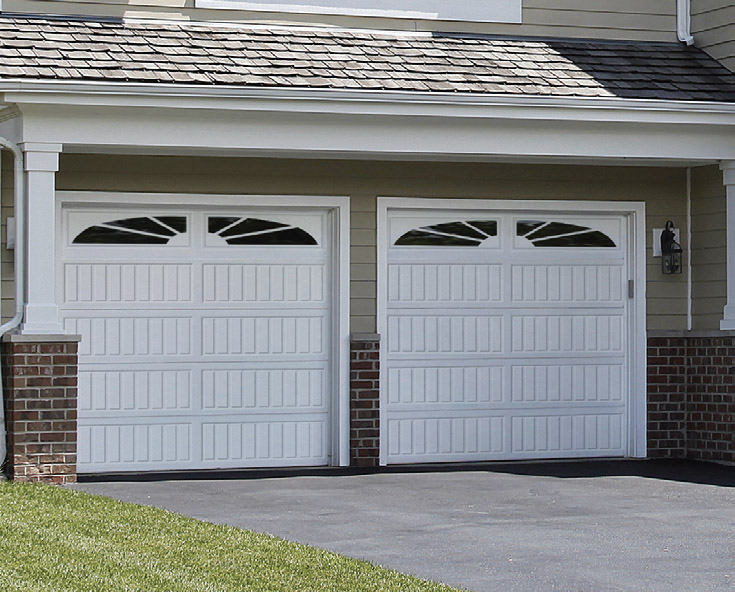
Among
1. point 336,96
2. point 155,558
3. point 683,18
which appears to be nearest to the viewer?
point 155,558

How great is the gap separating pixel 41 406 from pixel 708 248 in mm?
5833

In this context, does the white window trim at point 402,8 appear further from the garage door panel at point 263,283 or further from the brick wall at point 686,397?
the brick wall at point 686,397

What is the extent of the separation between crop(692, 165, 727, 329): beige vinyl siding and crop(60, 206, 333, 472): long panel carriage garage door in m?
3.27

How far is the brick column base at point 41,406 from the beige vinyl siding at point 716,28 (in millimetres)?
6127

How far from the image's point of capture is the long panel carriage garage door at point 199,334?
11.9m

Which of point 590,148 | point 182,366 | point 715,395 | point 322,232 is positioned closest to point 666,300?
point 715,395

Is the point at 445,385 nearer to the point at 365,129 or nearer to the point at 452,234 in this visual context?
the point at 452,234

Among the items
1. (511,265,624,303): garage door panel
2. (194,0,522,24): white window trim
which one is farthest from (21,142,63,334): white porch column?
(511,265,624,303): garage door panel

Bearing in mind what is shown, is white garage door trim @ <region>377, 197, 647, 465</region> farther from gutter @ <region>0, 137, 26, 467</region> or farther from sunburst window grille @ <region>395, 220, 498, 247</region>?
gutter @ <region>0, 137, 26, 467</region>

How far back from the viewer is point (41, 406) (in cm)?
1067

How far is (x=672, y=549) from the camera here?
8.07 m

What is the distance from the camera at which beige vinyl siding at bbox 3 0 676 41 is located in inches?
477

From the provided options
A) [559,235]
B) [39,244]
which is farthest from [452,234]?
[39,244]

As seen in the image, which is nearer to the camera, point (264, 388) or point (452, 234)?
point (264, 388)
